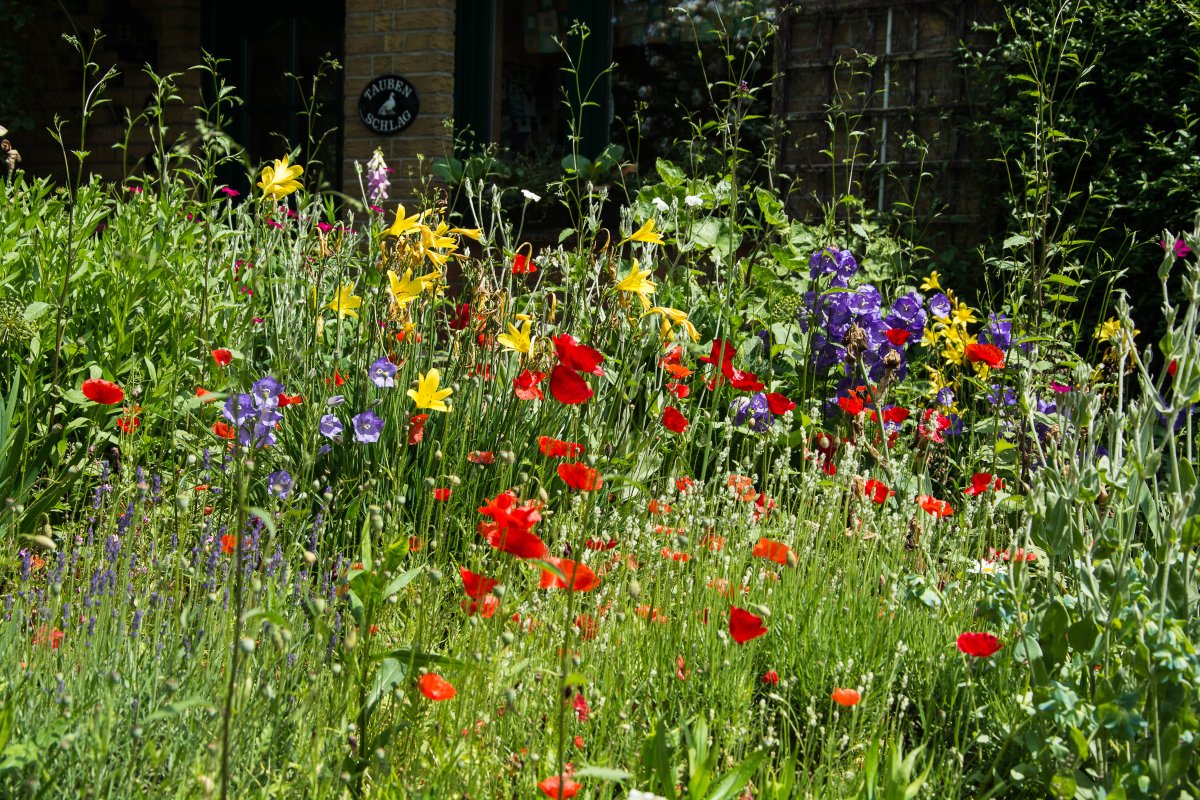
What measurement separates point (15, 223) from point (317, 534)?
1493 mm

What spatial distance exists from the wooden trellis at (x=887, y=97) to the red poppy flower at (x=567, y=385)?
439 cm

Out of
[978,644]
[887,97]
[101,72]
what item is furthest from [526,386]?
[101,72]

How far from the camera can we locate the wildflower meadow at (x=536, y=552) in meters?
1.44

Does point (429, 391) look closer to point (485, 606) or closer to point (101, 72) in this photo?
point (485, 606)

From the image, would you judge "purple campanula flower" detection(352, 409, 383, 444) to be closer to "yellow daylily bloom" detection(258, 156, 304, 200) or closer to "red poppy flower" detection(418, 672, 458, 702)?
"yellow daylily bloom" detection(258, 156, 304, 200)

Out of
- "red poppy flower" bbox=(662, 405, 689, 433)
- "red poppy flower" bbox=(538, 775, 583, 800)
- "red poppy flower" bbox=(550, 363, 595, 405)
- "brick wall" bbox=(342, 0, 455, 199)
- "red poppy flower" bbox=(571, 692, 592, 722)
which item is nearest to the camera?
"red poppy flower" bbox=(538, 775, 583, 800)

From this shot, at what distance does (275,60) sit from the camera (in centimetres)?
763

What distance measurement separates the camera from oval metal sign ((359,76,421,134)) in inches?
253

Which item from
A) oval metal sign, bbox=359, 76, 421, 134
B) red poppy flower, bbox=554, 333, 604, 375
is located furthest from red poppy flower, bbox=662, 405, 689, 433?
oval metal sign, bbox=359, 76, 421, 134

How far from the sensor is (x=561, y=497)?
2.60m

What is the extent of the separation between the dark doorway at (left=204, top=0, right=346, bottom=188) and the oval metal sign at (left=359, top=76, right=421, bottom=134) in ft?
2.68

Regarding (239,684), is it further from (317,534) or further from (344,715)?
(317,534)

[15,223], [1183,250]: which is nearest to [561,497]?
[15,223]

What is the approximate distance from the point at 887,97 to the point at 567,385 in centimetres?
476
